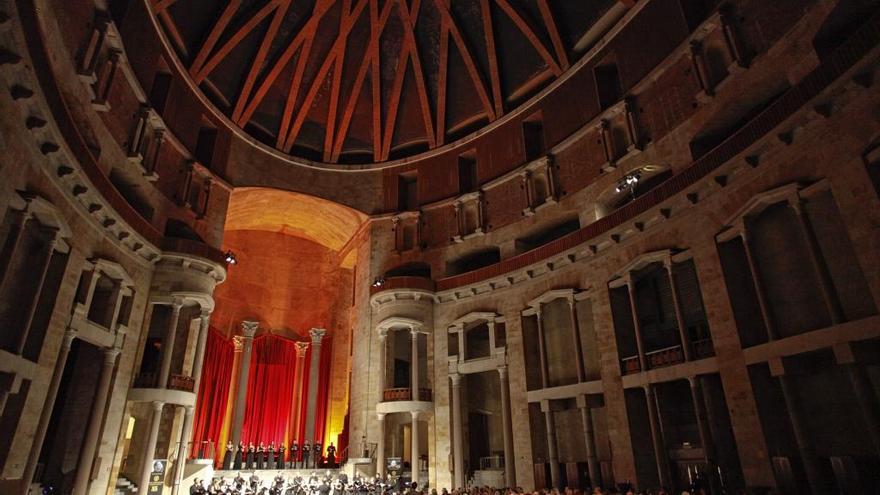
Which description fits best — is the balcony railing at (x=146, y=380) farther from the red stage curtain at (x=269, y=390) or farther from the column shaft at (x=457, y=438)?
the column shaft at (x=457, y=438)

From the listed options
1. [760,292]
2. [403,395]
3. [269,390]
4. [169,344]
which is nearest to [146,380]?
[169,344]

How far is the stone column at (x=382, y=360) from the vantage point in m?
24.6

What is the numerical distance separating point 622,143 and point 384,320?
1459 centimetres

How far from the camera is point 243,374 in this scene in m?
29.1

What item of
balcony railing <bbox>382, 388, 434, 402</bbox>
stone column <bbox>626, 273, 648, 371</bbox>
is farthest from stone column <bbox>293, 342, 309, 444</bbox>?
stone column <bbox>626, 273, 648, 371</bbox>

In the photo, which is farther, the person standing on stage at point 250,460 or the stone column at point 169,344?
the person standing on stage at point 250,460

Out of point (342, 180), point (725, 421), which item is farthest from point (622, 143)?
point (342, 180)

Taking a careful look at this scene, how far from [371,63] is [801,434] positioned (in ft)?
90.1

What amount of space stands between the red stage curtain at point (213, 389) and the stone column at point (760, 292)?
26.8 m

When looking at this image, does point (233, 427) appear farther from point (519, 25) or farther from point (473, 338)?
point (519, 25)

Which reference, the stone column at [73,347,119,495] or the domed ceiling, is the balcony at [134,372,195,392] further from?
the domed ceiling

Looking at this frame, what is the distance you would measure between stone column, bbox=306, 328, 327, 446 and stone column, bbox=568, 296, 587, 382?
57.4ft

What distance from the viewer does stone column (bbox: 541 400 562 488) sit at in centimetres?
1944

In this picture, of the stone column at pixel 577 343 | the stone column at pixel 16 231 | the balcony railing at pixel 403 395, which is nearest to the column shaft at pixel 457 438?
the balcony railing at pixel 403 395
